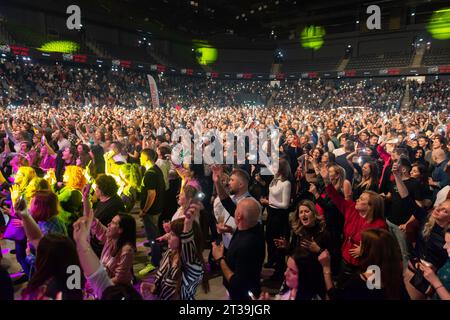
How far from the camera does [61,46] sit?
29.9 m

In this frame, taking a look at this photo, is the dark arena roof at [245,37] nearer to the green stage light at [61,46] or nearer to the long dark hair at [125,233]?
the green stage light at [61,46]

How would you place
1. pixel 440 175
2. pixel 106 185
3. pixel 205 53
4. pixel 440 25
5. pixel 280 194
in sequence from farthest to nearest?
pixel 205 53 → pixel 440 25 → pixel 440 175 → pixel 280 194 → pixel 106 185

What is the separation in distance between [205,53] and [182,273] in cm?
4550

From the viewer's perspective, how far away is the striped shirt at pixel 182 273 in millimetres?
2771

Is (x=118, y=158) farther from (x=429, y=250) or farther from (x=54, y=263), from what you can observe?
(x=429, y=250)

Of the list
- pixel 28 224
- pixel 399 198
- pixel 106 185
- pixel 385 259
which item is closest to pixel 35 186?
pixel 106 185

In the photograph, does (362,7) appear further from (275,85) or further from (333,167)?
(333,167)

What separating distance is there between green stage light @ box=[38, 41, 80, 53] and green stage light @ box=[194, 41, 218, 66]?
1689cm

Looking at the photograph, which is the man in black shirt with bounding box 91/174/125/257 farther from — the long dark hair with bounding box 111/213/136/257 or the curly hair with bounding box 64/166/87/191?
the long dark hair with bounding box 111/213/136/257

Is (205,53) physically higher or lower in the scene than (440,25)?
higher

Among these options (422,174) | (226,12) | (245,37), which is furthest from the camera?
(245,37)

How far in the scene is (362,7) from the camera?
40.8 meters

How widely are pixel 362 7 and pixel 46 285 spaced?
152ft
